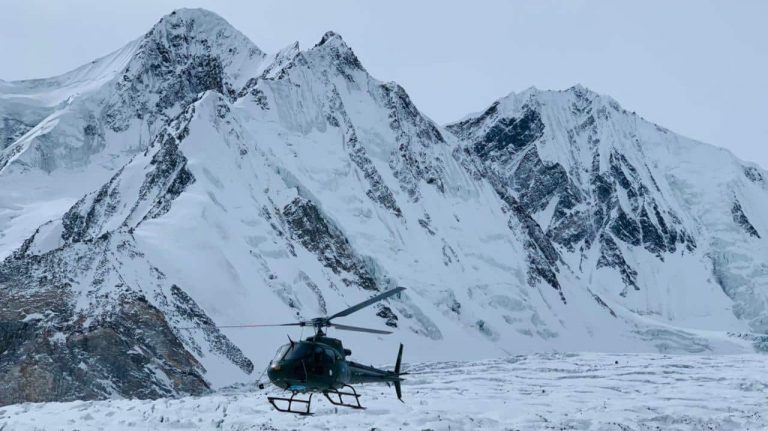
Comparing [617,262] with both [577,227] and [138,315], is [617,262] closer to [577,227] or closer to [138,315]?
[577,227]

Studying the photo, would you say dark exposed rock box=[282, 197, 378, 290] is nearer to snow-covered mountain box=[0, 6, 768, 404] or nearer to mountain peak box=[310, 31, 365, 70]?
snow-covered mountain box=[0, 6, 768, 404]

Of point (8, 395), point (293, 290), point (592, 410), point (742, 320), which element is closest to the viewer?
point (592, 410)

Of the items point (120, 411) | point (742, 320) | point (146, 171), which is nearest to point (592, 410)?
point (120, 411)

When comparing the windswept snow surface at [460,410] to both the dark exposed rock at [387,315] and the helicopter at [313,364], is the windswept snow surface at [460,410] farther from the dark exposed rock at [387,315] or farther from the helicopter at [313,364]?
the dark exposed rock at [387,315]

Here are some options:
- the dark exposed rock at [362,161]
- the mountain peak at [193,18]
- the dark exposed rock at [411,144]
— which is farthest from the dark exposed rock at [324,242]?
the mountain peak at [193,18]

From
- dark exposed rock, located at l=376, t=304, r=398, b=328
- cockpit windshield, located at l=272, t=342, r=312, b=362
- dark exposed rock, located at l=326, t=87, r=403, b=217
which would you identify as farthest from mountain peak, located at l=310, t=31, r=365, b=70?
cockpit windshield, located at l=272, t=342, r=312, b=362
